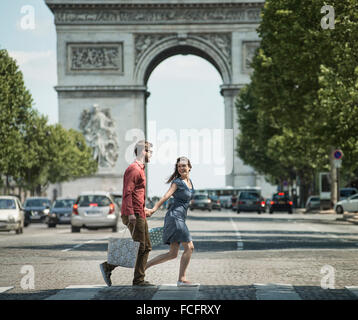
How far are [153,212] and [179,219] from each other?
369mm

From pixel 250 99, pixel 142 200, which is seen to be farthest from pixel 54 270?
pixel 250 99

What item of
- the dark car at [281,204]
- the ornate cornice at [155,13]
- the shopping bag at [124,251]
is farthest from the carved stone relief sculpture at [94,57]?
the shopping bag at [124,251]

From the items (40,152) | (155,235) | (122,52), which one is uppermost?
(122,52)

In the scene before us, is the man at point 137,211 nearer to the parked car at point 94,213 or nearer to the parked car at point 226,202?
the parked car at point 94,213

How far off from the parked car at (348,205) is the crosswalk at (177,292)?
126 feet

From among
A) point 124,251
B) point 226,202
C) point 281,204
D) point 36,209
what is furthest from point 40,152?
point 124,251

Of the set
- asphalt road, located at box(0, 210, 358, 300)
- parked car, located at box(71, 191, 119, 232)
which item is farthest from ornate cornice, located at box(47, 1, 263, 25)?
asphalt road, located at box(0, 210, 358, 300)

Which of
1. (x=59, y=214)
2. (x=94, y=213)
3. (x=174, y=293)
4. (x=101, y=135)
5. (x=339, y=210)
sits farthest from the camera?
(x=101, y=135)

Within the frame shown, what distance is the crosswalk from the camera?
1109 centimetres

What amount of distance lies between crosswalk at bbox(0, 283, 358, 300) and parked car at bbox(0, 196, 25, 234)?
20.7 metres

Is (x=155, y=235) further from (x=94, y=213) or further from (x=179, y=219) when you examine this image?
(x=94, y=213)

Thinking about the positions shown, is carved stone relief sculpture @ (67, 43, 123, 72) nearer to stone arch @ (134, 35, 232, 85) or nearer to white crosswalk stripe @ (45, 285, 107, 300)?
stone arch @ (134, 35, 232, 85)

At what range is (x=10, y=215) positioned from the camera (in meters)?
33.0

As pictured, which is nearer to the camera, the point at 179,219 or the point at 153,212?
the point at 179,219
